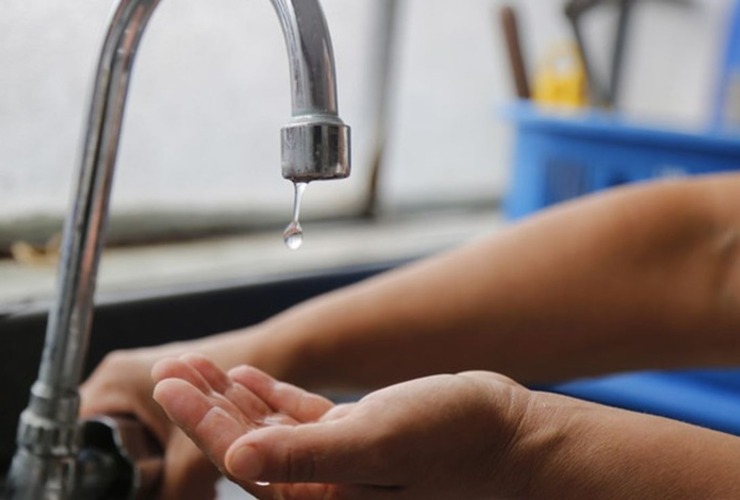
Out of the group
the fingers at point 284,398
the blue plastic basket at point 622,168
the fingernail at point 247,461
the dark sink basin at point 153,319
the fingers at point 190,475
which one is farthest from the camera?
the blue plastic basket at point 622,168

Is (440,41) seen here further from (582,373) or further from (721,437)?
(721,437)

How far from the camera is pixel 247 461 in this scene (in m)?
0.35

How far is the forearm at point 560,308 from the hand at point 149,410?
0.08 metres

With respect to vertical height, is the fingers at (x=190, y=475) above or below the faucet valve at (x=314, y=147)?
below

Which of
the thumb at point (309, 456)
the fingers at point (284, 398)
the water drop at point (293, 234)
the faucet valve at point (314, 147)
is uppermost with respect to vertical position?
the faucet valve at point (314, 147)

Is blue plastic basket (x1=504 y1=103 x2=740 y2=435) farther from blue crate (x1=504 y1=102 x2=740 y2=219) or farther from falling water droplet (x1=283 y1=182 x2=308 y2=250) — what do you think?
falling water droplet (x1=283 y1=182 x2=308 y2=250)

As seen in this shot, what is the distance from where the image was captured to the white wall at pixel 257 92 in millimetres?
821

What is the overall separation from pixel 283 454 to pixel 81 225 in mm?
240

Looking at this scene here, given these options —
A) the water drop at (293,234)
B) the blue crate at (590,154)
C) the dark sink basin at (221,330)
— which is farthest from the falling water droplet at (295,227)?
the blue crate at (590,154)

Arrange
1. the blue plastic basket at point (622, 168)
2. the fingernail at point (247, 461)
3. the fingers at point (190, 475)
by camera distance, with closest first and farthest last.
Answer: the fingernail at point (247, 461) → the fingers at point (190, 475) → the blue plastic basket at point (622, 168)

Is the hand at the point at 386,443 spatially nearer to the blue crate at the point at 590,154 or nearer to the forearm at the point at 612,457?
the forearm at the point at 612,457

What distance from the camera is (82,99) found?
859mm

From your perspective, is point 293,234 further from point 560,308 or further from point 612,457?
point 560,308

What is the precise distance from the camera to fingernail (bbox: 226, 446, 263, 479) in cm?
35
